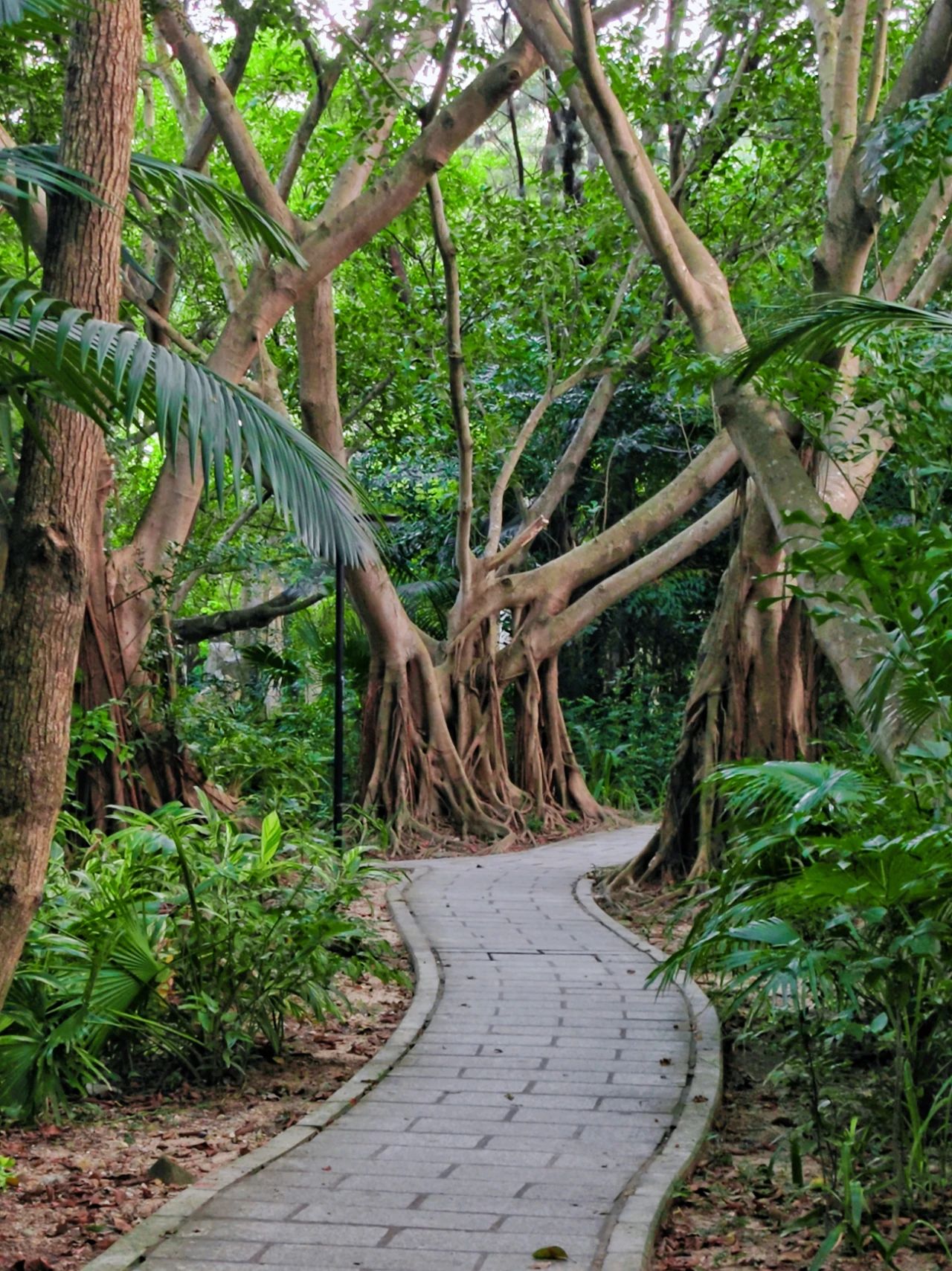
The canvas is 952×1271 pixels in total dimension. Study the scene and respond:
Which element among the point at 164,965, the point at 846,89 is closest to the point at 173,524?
the point at 846,89

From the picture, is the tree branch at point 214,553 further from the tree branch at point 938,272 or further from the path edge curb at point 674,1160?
the path edge curb at point 674,1160

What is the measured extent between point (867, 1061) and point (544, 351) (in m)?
12.8

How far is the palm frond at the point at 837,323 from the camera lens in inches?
179

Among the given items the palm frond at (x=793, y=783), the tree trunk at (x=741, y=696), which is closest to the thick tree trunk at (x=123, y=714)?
the tree trunk at (x=741, y=696)

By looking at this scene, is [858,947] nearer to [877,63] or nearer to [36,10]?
[36,10]

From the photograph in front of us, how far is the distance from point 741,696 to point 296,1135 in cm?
582

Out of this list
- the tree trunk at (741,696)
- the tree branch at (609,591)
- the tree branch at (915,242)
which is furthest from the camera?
the tree branch at (609,591)

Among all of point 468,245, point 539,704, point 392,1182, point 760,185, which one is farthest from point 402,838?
point 392,1182

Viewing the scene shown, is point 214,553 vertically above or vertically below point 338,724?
→ above

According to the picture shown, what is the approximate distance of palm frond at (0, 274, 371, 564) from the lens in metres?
3.06

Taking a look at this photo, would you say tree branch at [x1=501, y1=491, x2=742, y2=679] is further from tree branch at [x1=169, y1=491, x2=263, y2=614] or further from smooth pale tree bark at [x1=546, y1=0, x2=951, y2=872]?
smooth pale tree bark at [x1=546, y1=0, x2=951, y2=872]

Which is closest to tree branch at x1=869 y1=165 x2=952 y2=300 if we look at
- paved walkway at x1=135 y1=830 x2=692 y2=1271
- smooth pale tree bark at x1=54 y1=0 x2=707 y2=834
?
smooth pale tree bark at x1=54 y1=0 x2=707 y2=834

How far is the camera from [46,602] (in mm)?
3377

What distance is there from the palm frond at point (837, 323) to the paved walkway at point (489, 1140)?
2692 mm
